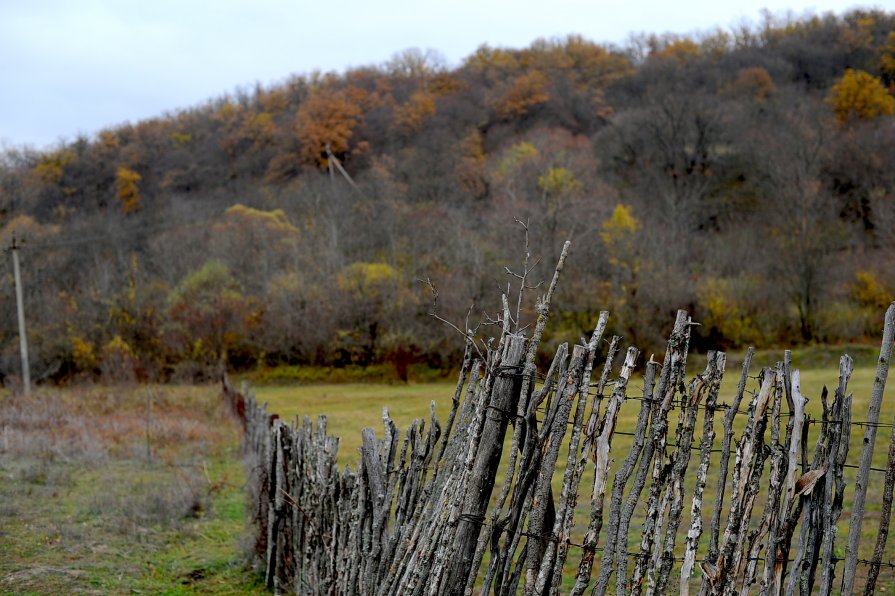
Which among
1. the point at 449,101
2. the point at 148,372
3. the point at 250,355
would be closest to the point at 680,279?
the point at 250,355

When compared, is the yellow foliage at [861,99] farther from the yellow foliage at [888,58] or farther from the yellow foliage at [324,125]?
the yellow foliage at [324,125]

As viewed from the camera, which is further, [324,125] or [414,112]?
[414,112]

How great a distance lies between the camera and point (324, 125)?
164ft

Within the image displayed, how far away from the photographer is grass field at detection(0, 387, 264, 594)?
21.5 ft

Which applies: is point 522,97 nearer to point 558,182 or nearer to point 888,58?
point 888,58

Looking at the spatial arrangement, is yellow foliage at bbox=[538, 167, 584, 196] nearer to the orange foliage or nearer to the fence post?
the orange foliage

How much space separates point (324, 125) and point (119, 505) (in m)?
43.5

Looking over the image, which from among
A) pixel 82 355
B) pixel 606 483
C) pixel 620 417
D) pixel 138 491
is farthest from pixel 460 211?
pixel 606 483

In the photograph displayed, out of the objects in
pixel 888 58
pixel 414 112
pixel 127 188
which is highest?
pixel 888 58

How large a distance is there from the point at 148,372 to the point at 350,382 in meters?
6.08

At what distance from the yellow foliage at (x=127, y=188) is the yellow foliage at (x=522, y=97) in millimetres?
23608

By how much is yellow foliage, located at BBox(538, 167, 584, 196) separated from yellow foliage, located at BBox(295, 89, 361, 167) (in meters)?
19.6

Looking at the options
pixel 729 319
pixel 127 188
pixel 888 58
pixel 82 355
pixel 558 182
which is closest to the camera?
pixel 729 319

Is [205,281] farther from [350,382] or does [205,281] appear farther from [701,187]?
[701,187]
